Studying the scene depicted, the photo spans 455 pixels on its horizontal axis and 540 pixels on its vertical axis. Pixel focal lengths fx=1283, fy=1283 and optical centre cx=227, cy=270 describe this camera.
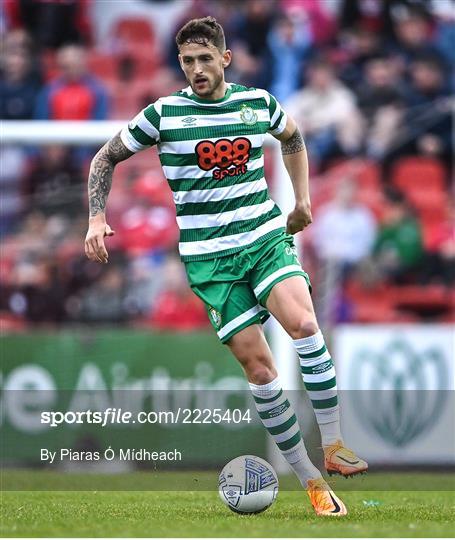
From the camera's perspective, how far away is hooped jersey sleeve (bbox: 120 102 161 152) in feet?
23.7

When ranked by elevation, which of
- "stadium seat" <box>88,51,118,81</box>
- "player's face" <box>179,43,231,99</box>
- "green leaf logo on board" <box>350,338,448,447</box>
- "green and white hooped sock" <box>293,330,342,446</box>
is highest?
"player's face" <box>179,43,231,99</box>

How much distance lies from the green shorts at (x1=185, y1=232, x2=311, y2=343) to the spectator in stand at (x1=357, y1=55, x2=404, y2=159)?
7.98m

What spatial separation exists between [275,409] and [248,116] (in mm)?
1683

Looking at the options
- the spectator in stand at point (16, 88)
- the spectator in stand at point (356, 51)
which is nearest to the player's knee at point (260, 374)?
the spectator in stand at point (16, 88)

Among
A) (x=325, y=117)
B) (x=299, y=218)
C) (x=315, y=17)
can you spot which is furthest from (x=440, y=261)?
(x=299, y=218)

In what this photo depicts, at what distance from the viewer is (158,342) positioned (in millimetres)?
11805

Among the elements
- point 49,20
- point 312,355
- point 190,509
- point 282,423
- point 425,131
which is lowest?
point 190,509

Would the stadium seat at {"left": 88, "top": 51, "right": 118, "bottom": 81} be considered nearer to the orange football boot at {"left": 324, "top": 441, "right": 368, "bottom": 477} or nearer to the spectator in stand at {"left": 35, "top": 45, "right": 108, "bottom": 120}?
the spectator in stand at {"left": 35, "top": 45, "right": 108, "bottom": 120}

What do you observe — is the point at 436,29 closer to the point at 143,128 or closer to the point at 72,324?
the point at 72,324

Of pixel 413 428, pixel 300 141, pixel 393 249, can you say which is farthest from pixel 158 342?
pixel 300 141

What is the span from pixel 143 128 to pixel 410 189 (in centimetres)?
828

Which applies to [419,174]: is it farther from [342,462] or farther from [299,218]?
[342,462]

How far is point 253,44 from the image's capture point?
16109 mm

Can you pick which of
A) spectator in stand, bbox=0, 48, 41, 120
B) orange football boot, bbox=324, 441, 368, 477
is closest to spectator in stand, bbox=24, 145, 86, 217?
spectator in stand, bbox=0, 48, 41, 120
